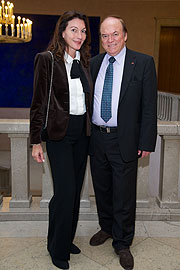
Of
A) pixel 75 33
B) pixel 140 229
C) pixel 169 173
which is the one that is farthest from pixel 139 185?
pixel 75 33

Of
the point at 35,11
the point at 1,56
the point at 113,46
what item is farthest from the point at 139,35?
the point at 113,46

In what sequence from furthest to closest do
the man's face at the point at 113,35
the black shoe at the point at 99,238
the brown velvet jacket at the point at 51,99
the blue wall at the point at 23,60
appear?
the blue wall at the point at 23,60 < the black shoe at the point at 99,238 < the man's face at the point at 113,35 < the brown velvet jacket at the point at 51,99

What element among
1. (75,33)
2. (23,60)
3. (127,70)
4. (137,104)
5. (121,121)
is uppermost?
(23,60)

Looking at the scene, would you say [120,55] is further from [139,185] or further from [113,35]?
[139,185]

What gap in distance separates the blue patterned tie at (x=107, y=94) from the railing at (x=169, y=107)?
744 cm

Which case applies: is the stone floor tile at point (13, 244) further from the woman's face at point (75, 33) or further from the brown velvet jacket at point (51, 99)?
the woman's face at point (75, 33)

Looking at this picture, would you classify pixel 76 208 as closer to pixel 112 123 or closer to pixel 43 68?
pixel 112 123

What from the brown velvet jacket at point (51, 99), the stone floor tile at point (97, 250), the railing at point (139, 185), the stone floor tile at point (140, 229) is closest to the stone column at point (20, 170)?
the railing at point (139, 185)

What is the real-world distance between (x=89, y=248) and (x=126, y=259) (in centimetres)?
37

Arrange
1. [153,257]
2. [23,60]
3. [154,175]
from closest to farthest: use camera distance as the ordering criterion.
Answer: [153,257] < [154,175] < [23,60]

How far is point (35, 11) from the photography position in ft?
39.0

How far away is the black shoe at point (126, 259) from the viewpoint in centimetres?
239

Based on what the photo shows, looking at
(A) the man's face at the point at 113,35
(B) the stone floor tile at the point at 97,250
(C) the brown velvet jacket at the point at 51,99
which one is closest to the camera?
(C) the brown velvet jacket at the point at 51,99

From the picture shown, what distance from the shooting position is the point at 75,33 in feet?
7.07
